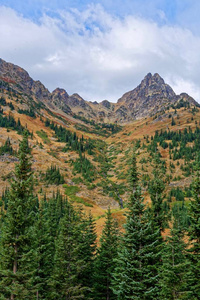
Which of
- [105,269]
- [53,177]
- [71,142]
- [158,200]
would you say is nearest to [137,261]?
[158,200]

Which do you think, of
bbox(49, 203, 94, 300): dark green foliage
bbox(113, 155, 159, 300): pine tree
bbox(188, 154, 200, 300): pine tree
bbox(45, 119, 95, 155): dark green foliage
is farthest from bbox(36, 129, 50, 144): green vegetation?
bbox(188, 154, 200, 300): pine tree

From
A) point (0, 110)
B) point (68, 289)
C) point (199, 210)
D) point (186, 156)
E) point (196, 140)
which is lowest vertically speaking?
point (68, 289)

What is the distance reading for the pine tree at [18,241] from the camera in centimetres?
1690

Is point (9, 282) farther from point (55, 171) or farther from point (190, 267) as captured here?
point (55, 171)

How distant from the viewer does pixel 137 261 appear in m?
Result: 18.2

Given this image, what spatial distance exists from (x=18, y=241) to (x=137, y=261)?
10.5 meters

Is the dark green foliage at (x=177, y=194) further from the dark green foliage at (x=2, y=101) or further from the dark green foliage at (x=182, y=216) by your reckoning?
the dark green foliage at (x=2, y=101)

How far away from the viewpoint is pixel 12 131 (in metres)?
149

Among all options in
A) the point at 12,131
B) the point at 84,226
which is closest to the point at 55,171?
the point at 12,131

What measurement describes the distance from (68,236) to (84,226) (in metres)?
11.7

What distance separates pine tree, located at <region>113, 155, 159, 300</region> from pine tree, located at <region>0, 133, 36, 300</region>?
26.4 ft

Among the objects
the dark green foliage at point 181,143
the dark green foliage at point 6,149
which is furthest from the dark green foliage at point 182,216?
the dark green foliage at point 6,149

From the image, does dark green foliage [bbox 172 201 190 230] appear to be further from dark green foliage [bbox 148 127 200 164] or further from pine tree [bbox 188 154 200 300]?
dark green foliage [bbox 148 127 200 164]

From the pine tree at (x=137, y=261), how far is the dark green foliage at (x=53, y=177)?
303ft
